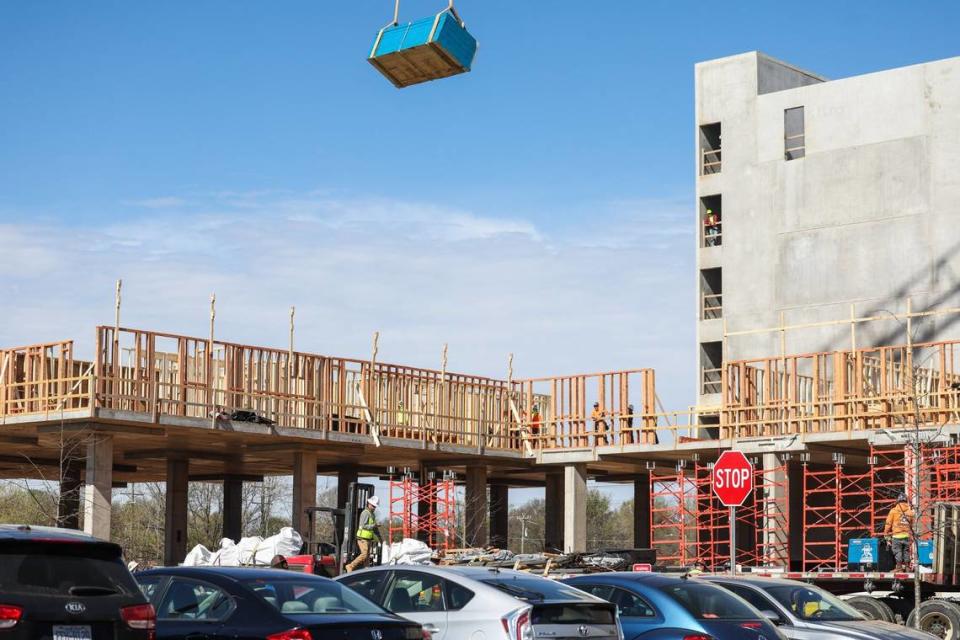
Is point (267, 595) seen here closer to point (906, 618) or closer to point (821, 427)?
point (906, 618)

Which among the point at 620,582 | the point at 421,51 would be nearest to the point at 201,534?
the point at 421,51

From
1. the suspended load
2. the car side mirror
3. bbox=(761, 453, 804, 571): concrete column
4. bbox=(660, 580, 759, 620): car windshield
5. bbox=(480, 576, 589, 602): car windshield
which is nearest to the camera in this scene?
bbox=(480, 576, 589, 602): car windshield

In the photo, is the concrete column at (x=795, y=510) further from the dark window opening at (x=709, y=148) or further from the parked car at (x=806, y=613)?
the parked car at (x=806, y=613)

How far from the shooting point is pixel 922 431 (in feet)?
103

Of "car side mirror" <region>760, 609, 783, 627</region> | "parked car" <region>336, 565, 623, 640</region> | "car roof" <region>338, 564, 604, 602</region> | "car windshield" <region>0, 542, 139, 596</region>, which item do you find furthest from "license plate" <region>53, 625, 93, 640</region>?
"car side mirror" <region>760, 609, 783, 627</region>

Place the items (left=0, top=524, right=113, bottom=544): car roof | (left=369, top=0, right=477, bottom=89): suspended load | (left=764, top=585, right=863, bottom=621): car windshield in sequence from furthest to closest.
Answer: (left=369, top=0, right=477, bottom=89): suspended load
(left=764, top=585, right=863, bottom=621): car windshield
(left=0, top=524, right=113, bottom=544): car roof

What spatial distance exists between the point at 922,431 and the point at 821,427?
6088 mm

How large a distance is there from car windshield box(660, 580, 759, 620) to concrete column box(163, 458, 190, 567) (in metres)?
24.2

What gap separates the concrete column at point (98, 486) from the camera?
31.7 m

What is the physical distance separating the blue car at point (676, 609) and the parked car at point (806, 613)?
4.48ft

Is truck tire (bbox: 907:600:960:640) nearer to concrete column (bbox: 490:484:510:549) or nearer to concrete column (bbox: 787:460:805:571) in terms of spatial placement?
concrete column (bbox: 787:460:805:571)

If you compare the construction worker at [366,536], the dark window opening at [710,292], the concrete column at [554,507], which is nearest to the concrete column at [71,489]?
the concrete column at [554,507]

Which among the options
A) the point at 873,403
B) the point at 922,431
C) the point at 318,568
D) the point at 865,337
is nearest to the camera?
the point at 318,568

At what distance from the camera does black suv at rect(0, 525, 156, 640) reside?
968cm
